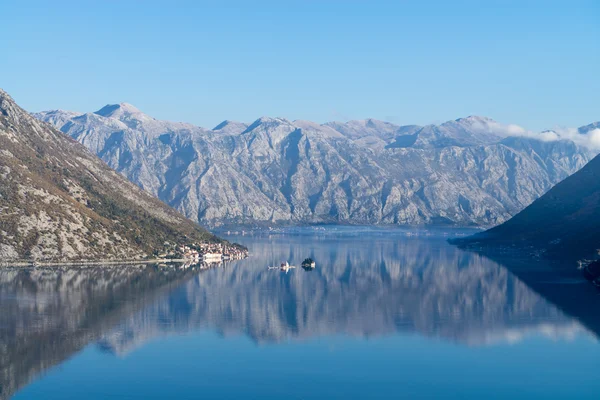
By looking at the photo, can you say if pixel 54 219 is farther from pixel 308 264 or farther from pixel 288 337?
pixel 288 337

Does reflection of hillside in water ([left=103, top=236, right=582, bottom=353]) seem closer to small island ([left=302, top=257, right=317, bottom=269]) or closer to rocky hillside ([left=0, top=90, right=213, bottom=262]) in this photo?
small island ([left=302, top=257, right=317, bottom=269])

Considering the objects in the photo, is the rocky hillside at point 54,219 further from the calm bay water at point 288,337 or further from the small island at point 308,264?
the small island at point 308,264

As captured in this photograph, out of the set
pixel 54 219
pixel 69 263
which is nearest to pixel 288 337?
pixel 69 263

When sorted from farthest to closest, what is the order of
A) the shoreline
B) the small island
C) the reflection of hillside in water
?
1. the small island
2. the shoreline
3. the reflection of hillside in water

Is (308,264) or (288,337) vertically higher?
(308,264)

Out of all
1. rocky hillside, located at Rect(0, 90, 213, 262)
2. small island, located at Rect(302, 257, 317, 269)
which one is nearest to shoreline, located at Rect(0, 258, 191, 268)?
rocky hillside, located at Rect(0, 90, 213, 262)

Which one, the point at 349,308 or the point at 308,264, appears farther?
the point at 308,264

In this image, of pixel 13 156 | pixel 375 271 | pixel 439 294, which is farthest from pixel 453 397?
pixel 13 156
